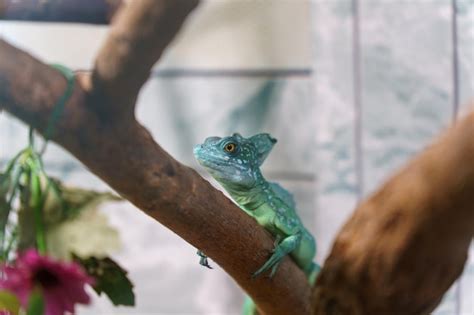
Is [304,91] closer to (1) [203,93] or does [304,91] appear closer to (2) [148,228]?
(1) [203,93]

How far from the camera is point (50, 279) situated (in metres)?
0.50

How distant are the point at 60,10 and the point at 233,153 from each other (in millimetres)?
179

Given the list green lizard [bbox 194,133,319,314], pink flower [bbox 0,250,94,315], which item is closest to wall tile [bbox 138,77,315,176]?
green lizard [bbox 194,133,319,314]

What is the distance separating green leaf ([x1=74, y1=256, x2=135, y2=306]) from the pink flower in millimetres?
48

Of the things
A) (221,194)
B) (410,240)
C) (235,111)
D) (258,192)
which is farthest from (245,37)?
(410,240)

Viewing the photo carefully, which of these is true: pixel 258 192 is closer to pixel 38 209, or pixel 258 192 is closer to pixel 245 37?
pixel 38 209

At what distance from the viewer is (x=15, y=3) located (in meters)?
0.46

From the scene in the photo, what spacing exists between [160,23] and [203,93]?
64 cm

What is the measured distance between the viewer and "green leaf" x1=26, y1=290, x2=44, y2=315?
0.48 metres

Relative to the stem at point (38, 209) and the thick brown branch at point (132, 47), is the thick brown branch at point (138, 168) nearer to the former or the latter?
the thick brown branch at point (132, 47)

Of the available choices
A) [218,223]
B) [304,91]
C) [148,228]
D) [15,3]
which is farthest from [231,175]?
[304,91]

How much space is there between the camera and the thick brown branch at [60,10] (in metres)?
0.46

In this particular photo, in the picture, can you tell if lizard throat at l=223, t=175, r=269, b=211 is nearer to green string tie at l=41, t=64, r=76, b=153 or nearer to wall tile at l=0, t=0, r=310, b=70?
green string tie at l=41, t=64, r=76, b=153

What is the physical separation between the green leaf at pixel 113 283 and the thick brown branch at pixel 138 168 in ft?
0.39
